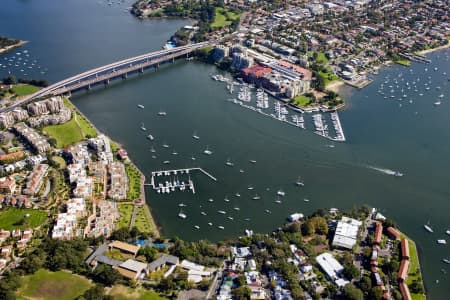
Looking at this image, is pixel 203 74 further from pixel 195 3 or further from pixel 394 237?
pixel 394 237

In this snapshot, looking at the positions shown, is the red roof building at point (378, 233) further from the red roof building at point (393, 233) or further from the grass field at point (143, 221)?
the grass field at point (143, 221)

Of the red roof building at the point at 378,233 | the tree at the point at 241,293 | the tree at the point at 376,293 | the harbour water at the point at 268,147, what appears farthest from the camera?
the harbour water at the point at 268,147

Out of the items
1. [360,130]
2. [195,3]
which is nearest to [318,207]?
[360,130]

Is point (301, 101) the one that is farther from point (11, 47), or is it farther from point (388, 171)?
point (11, 47)

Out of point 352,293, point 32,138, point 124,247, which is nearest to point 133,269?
point 124,247

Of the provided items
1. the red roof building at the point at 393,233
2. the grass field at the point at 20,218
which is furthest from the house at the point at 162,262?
the red roof building at the point at 393,233

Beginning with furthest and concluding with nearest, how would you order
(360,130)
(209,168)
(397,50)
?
(397,50) → (360,130) → (209,168)
